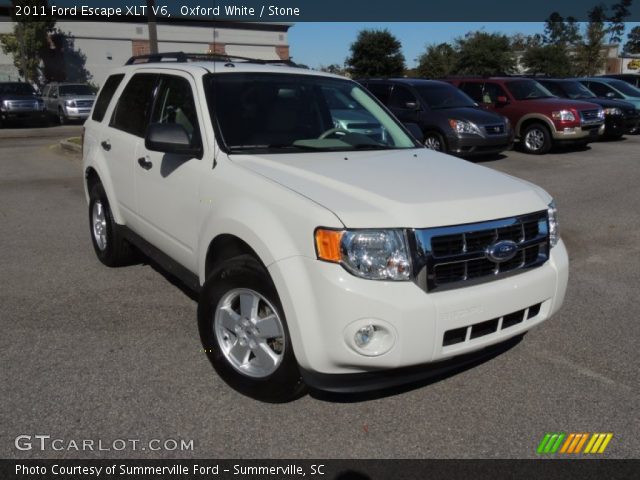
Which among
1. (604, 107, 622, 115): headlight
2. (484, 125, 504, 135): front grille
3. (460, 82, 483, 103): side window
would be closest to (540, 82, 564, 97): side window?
(604, 107, 622, 115): headlight

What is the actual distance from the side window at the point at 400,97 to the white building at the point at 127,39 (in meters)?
34.0

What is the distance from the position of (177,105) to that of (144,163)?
0.49 m

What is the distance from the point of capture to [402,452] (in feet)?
9.67

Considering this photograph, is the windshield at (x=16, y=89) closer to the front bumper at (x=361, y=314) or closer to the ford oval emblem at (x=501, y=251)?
the front bumper at (x=361, y=314)

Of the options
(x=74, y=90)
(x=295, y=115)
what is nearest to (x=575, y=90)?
(x=295, y=115)

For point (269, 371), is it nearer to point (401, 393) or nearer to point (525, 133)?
point (401, 393)

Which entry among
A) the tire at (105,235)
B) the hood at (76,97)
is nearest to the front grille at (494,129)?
the tire at (105,235)

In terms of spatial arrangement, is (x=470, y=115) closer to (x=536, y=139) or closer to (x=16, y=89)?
(x=536, y=139)

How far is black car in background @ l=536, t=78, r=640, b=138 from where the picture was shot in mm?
16734

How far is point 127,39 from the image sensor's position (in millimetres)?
47969

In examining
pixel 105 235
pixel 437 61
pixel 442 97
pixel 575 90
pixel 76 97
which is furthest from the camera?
pixel 437 61

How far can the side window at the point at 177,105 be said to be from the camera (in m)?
4.06

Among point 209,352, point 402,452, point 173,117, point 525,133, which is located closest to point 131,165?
point 173,117

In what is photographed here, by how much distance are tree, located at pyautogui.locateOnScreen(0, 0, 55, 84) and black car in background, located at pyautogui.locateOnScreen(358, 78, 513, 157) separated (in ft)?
118
